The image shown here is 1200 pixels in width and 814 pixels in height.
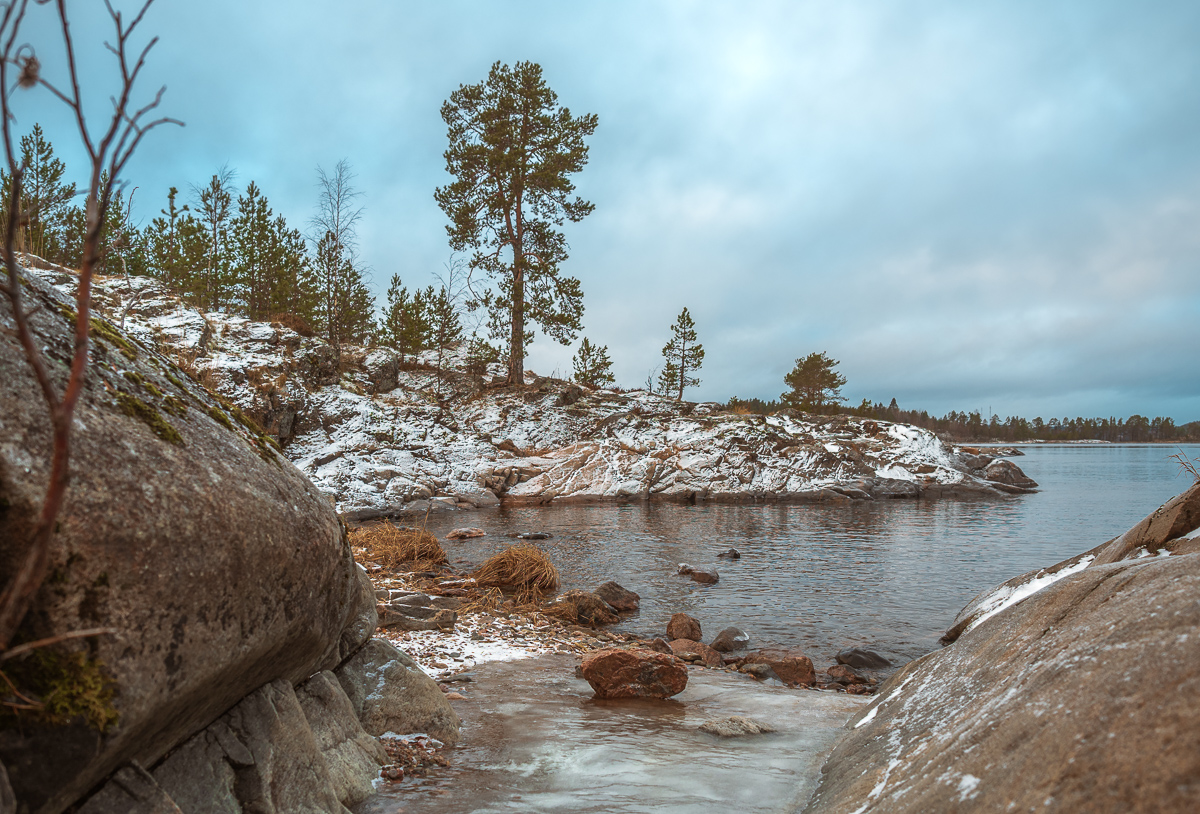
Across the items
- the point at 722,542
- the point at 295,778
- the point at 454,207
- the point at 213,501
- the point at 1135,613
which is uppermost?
the point at 454,207

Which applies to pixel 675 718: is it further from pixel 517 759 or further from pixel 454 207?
pixel 454 207

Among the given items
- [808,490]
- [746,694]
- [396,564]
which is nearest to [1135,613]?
[746,694]

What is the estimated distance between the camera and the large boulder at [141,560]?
202cm

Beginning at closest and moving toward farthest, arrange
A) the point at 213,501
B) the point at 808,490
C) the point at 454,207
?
the point at 213,501
the point at 808,490
the point at 454,207

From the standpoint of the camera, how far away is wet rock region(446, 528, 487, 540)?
18.3 m

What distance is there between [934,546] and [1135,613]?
17.4 m

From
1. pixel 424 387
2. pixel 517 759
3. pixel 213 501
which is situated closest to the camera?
pixel 213 501

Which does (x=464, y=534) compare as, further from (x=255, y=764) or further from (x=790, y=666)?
(x=255, y=764)

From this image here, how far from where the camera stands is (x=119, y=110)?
1.32 m

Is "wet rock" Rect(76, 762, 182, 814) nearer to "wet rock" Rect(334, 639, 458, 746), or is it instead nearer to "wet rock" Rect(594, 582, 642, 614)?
"wet rock" Rect(334, 639, 458, 746)

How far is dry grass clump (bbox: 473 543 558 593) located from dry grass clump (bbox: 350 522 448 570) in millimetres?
1970

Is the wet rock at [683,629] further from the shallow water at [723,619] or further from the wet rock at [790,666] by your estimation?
the wet rock at [790,666]

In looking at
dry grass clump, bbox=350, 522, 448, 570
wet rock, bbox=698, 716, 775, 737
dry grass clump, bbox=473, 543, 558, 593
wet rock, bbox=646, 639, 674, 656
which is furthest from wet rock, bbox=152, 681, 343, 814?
dry grass clump, bbox=350, 522, 448, 570

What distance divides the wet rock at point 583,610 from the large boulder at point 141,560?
6.92 metres
